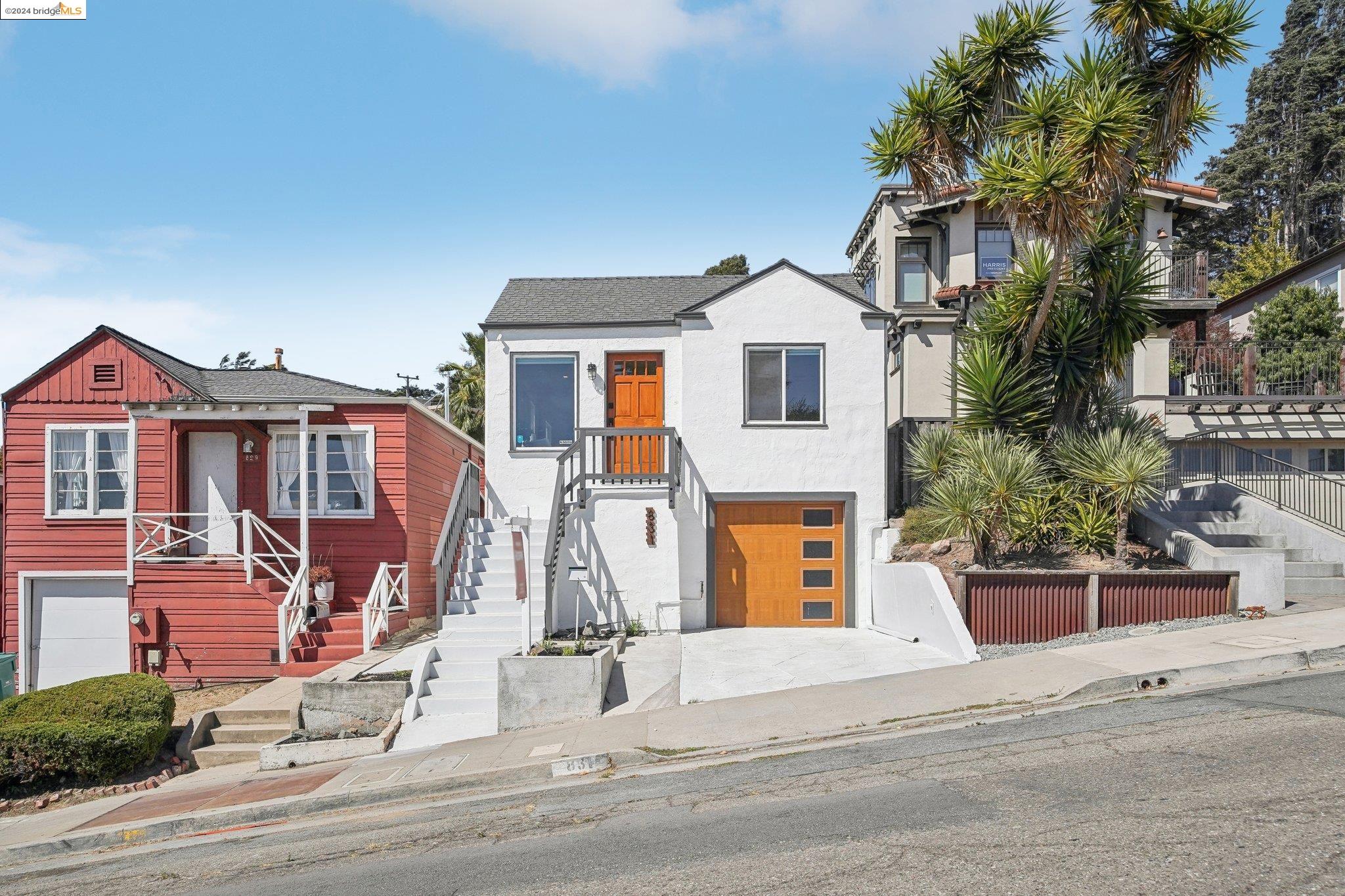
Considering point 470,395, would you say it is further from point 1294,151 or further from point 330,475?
point 1294,151

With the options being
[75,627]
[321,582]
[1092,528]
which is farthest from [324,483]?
[1092,528]

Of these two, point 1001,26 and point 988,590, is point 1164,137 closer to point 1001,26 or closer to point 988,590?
point 1001,26

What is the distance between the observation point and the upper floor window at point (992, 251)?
23031mm

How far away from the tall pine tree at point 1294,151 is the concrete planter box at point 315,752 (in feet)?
151

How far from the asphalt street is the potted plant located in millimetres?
7099

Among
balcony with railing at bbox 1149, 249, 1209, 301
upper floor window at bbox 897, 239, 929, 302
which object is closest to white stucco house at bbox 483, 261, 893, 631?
upper floor window at bbox 897, 239, 929, 302

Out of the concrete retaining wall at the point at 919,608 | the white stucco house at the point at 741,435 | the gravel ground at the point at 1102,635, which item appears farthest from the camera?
the white stucco house at the point at 741,435

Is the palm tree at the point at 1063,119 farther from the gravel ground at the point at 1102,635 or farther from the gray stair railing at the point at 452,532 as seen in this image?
the gray stair railing at the point at 452,532

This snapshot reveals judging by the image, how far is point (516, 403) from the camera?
15961 millimetres

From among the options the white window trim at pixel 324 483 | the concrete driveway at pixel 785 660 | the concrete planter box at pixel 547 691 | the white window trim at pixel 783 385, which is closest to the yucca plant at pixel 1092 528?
the concrete driveway at pixel 785 660

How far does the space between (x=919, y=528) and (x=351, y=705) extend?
28.6ft

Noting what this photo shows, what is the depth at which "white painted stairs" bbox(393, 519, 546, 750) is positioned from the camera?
36.1 ft

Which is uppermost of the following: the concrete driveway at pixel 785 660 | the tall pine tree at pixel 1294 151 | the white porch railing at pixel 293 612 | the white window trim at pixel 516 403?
the tall pine tree at pixel 1294 151

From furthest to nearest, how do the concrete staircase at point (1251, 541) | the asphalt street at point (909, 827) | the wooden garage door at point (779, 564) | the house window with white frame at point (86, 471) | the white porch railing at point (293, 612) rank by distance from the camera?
1. the house window with white frame at point (86, 471)
2. the wooden garage door at point (779, 564)
3. the white porch railing at point (293, 612)
4. the concrete staircase at point (1251, 541)
5. the asphalt street at point (909, 827)
